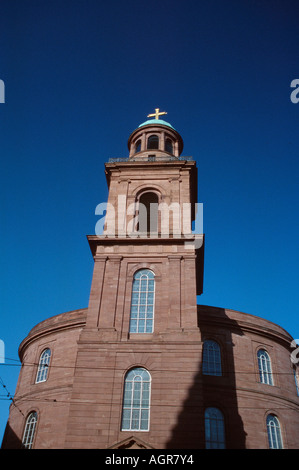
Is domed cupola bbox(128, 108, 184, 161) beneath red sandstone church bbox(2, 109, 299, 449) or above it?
above

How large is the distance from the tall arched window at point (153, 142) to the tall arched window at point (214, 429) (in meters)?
17.6

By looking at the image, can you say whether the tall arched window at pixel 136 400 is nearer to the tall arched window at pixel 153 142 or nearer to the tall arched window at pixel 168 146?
the tall arched window at pixel 168 146

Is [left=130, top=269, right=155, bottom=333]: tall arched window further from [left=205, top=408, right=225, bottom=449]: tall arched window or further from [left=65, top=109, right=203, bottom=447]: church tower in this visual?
[left=205, top=408, right=225, bottom=449]: tall arched window

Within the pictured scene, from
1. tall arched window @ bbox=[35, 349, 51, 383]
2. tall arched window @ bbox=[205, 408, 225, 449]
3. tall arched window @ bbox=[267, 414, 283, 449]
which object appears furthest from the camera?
tall arched window @ bbox=[35, 349, 51, 383]

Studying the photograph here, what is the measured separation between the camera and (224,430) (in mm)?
20375

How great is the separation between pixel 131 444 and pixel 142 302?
250 inches

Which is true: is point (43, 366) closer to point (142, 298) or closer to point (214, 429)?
point (142, 298)

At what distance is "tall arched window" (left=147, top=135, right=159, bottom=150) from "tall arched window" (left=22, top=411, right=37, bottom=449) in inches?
729

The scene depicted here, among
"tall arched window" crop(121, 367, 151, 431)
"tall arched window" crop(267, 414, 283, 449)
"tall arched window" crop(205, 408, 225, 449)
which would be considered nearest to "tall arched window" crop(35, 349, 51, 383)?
"tall arched window" crop(121, 367, 151, 431)

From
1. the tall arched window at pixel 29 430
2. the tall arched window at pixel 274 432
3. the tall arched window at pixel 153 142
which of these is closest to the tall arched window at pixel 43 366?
the tall arched window at pixel 29 430

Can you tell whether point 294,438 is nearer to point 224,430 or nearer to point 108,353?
point 224,430

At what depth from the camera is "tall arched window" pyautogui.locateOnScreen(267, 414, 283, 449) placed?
829 inches

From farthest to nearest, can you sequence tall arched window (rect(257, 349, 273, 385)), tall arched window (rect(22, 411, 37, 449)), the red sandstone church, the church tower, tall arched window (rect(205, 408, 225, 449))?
tall arched window (rect(257, 349, 273, 385))
tall arched window (rect(22, 411, 37, 449))
tall arched window (rect(205, 408, 225, 449))
the church tower
the red sandstone church
